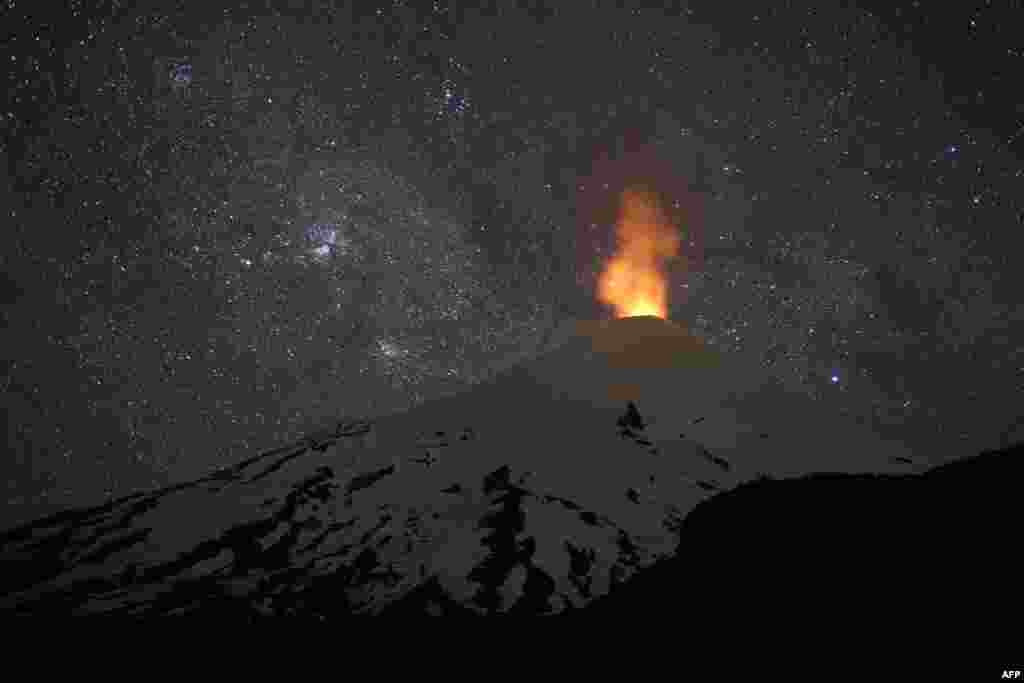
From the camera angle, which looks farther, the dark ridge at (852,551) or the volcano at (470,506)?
the volcano at (470,506)

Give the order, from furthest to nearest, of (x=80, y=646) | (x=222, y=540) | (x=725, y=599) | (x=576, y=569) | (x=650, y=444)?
(x=650, y=444) → (x=222, y=540) → (x=576, y=569) → (x=80, y=646) → (x=725, y=599)

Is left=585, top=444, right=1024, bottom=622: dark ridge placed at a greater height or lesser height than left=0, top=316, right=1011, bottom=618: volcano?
lesser

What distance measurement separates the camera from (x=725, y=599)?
1429 centimetres

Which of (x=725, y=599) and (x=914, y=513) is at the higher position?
(x=914, y=513)

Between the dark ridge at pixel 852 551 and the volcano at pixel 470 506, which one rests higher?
the volcano at pixel 470 506

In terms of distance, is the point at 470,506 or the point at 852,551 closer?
the point at 852,551

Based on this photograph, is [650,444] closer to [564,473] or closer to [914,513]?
[564,473]

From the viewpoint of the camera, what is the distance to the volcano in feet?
75.4

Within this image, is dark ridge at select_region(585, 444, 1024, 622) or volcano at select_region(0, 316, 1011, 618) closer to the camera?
dark ridge at select_region(585, 444, 1024, 622)

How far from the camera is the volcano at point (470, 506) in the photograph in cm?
2297

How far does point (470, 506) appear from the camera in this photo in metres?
33.0

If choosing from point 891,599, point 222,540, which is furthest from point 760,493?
point 222,540

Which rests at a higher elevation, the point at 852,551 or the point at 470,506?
the point at 470,506

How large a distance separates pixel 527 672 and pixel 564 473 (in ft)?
72.5
